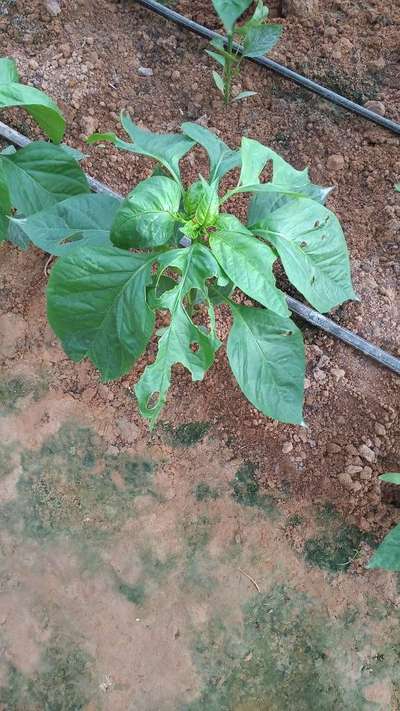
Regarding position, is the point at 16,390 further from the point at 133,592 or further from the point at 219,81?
the point at 219,81

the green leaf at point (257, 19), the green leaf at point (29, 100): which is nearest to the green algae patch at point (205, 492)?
the green leaf at point (29, 100)

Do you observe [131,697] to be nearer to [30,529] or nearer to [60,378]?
[30,529]

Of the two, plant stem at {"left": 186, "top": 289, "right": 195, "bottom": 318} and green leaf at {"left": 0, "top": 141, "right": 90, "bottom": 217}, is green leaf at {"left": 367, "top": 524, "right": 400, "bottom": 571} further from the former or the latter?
green leaf at {"left": 0, "top": 141, "right": 90, "bottom": 217}

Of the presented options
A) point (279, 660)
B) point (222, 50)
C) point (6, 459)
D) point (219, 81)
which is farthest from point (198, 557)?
point (222, 50)

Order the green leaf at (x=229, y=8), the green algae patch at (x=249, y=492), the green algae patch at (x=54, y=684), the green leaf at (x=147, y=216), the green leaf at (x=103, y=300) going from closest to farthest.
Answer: the green leaf at (x=147, y=216)
the green leaf at (x=103, y=300)
the green algae patch at (x=54, y=684)
the green algae patch at (x=249, y=492)
the green leaf at (x=229, y=8)

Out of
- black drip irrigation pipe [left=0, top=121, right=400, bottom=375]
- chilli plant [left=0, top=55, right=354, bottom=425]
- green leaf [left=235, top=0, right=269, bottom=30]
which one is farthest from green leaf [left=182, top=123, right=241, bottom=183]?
green leaf [left=235, top=0, right=269, bottom=30]

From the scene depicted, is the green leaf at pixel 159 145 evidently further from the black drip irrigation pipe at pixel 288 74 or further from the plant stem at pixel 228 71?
the black drip irrigation pipe at pixel 288 74

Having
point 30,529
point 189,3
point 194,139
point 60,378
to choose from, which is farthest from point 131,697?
point 189,3
